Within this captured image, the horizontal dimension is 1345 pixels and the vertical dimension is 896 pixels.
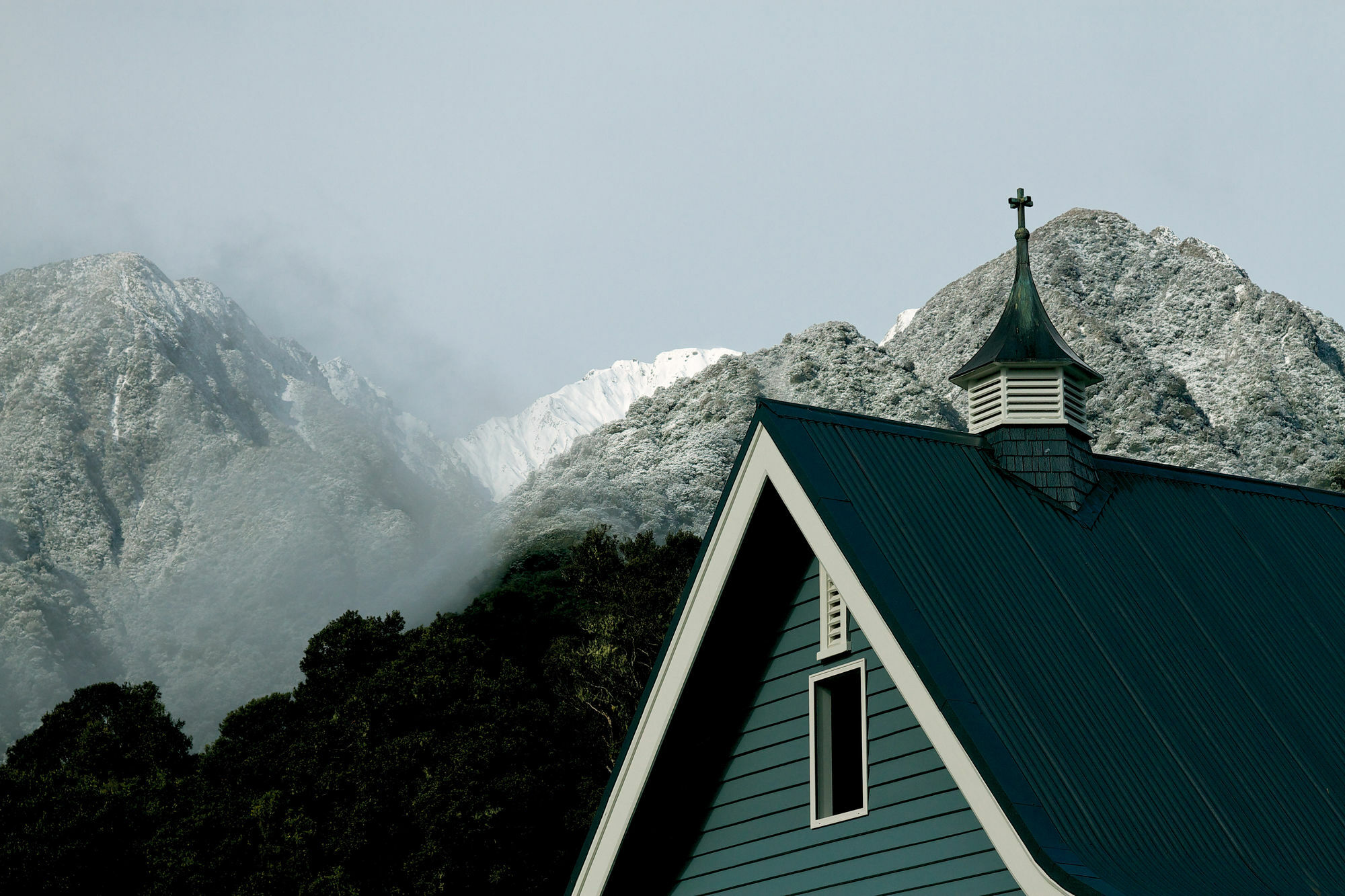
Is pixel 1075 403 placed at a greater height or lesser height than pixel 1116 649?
greater

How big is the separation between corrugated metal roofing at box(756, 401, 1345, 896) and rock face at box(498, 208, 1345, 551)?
90.4 metres

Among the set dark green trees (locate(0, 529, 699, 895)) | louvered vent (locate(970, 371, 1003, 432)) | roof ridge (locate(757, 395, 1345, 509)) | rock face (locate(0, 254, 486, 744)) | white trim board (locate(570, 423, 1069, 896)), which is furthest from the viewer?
rock face (locate(0, 254, 486, 744))

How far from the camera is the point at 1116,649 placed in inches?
360

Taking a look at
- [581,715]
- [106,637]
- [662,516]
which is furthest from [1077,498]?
[106,637]

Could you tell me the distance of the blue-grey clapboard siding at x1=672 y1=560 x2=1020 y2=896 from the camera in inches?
323

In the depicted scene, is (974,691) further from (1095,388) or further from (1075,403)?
(1095,388)

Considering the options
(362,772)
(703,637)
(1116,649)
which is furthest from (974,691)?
(362,772)

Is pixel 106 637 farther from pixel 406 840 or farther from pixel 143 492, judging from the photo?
pixel 406 840

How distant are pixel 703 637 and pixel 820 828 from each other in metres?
1.47

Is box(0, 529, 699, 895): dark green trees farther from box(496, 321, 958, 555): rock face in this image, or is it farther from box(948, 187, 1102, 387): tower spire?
box(496, 321, 958, 555): rock face

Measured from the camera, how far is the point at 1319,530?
A: 39.9ft

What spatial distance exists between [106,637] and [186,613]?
753 cm

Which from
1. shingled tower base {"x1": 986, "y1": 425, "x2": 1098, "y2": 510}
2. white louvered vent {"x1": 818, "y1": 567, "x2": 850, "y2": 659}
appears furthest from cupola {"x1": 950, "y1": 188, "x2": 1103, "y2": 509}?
white louvered vent {"x1": 818, "y1": 567, "x2": 850, "y2": 659}

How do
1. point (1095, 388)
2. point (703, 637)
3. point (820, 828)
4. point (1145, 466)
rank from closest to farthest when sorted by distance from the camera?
point (820, 828)
point (703, 637)
point (1145, 466)
point (1095, 388)
